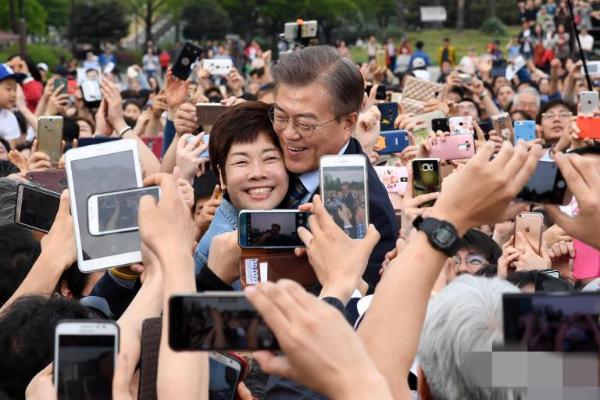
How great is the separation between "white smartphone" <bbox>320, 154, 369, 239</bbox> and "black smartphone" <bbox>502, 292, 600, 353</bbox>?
1.26 m

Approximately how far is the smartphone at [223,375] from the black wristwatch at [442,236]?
60 cm

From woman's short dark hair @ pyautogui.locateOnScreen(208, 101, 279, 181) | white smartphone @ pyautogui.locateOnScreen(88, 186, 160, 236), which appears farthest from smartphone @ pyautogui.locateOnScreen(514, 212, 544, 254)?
white smartphone @ pyautogui.locateOnScreen(88, 186, 160, 236)

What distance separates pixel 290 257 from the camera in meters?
3.69

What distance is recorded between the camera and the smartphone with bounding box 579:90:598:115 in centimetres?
870

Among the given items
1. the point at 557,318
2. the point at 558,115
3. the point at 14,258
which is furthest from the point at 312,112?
the point at 558,115

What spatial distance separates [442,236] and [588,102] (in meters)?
6.26

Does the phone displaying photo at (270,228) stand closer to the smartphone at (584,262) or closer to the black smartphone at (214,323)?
the black smartphone at (214,323)

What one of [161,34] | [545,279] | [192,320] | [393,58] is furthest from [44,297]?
[161,34]

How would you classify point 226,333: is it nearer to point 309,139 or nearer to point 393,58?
point 309,139

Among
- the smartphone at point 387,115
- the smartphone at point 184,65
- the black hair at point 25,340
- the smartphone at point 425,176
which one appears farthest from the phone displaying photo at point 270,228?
the smartphone at point 184,65

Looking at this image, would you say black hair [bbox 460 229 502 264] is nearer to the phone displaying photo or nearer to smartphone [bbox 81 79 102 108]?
the phone displaying photo

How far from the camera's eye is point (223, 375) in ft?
9.91

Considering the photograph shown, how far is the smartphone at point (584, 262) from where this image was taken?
566 cm

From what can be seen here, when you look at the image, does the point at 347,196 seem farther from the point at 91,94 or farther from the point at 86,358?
the point at 91,94
